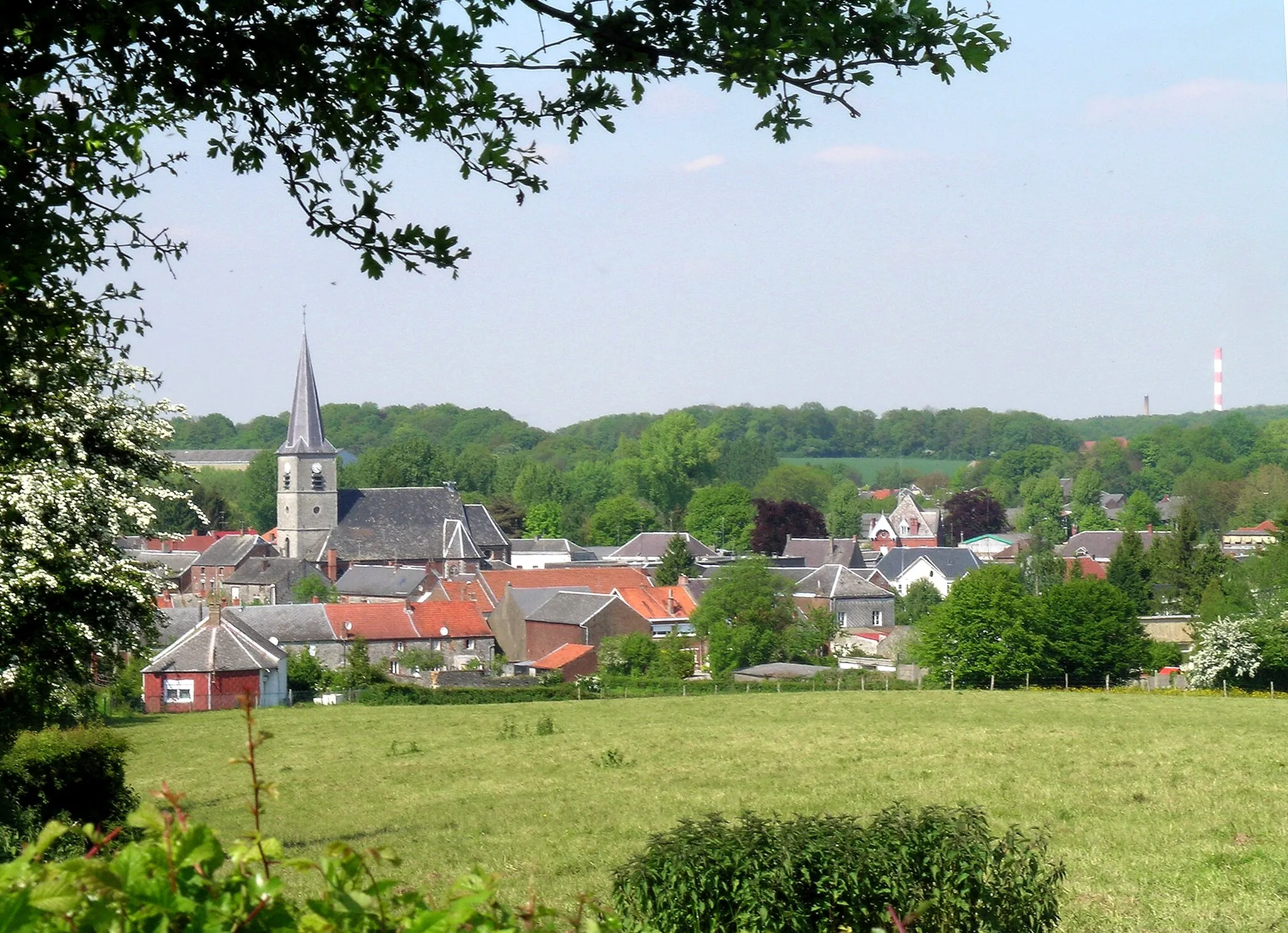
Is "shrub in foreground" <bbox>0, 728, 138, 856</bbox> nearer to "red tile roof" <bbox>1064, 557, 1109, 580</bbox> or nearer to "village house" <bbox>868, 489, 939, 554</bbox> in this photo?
"red tile roof" <bbox>1064, 557, 1109, 580</bbox>

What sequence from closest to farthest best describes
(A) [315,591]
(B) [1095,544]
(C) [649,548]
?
(A) [315,591] → (C) [649,548] → (B) [1095,544]

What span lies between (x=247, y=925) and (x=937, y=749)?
23.3 meters

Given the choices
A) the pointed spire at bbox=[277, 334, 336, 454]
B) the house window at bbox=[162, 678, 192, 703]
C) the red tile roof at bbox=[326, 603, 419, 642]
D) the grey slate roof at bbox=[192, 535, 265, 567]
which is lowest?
the house window at bbox=[162, 678, 192, 703]

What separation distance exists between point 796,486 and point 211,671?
122 m

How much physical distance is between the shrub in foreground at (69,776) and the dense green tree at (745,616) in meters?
44.5

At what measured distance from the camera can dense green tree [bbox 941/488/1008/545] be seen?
453ft

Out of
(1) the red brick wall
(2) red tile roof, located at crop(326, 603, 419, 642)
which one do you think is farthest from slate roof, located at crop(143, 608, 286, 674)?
(1) the red brick wall

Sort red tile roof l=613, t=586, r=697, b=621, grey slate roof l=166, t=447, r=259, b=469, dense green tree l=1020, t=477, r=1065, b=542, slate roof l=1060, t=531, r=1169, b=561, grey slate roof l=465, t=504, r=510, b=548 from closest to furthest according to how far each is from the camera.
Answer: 1. red tile roof l=613, t=586, r=697, b=621
2. grey slate roof l=465, t=504, r=510, b=548
3. slate roof l=1060, t=531, r=1169, b=561
4. dense green tree l=1020, t=477, r=1065, b=542
5. grey slate roof l=166, t=447, r=259, b=469

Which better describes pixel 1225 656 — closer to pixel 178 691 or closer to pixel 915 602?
pixel 915 602

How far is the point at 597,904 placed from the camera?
8.38 feet

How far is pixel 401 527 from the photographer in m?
97.6

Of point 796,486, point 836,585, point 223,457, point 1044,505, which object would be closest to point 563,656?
point 836,585

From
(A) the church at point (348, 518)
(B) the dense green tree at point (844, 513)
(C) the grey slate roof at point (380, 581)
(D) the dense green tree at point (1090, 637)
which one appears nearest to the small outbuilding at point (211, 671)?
(C) the grey slate roof at point (380, 581)

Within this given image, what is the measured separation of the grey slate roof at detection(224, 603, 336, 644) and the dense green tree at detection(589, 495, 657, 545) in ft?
229
